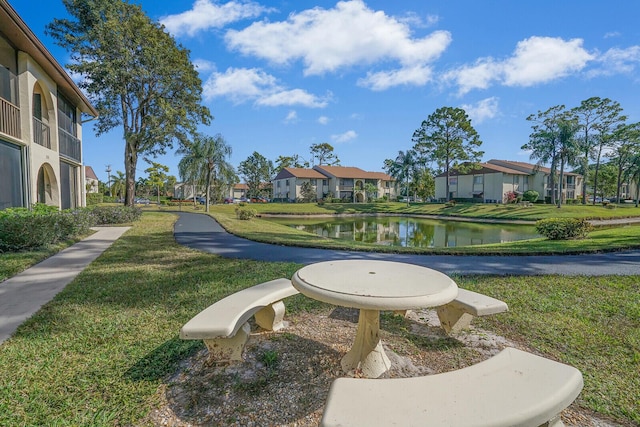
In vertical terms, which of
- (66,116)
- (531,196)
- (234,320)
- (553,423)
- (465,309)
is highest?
(66,116)

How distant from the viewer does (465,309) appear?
10.9ft

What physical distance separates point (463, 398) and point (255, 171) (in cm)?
6871

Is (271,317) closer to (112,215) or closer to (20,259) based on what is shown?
(20,259)

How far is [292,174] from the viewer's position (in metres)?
54.9

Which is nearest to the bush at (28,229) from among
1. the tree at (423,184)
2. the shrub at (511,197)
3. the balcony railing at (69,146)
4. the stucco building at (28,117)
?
the stucco building at (28,117)

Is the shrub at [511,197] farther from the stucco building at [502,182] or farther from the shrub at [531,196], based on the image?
the shrub at [531,196]

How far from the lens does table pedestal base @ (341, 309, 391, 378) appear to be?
288 centimetres

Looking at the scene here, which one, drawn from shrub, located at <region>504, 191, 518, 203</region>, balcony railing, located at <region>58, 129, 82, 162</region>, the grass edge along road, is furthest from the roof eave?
shrub, located at <region>504, 191, 518, 203</region>

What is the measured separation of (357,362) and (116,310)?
341 centimetres

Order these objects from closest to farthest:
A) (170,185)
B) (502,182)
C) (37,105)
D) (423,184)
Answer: (37,105) < (502,182) < (423,184) < (170,185)

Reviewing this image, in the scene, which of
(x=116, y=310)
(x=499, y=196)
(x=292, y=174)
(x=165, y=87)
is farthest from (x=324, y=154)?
(x=116, y=310)

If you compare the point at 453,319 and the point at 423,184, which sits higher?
the point at 423,184

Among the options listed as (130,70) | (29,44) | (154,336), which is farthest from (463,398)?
(130,70)

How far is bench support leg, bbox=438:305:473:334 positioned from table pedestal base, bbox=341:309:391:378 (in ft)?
3.56
